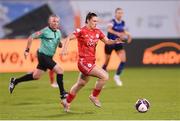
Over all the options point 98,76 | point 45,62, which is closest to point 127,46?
point 45,62

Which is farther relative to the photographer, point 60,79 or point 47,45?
point 47,45

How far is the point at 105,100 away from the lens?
15.9 metres

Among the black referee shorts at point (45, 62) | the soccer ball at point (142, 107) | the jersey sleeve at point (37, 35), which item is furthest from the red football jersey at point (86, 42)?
the black referee shorts at point (45, 62)

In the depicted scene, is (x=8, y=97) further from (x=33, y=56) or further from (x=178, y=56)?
(x=178, y=56)

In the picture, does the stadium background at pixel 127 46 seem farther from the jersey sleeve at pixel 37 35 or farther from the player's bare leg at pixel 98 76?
the jersey sleeve at pixel 37 35

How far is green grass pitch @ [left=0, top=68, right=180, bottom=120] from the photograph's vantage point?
42.8 ft

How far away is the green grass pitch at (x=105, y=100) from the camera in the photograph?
13.1 m

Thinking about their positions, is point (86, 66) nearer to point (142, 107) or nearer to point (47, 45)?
point (142, 107)

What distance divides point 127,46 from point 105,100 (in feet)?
35.2

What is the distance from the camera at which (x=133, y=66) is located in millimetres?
26453

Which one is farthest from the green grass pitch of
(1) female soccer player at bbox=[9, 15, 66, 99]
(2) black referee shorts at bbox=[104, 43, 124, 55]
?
(2) black referee shorts at bbox=[104, 43, 124, 55]

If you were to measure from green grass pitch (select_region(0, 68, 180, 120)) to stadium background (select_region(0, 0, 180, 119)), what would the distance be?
0.02m

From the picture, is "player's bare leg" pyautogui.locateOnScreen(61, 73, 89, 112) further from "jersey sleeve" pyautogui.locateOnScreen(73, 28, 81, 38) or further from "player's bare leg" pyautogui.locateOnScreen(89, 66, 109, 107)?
"jersey sleeve" pyautogui.locateOnScreen(73, 28, 81, 38)

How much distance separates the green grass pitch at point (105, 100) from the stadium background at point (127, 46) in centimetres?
2
